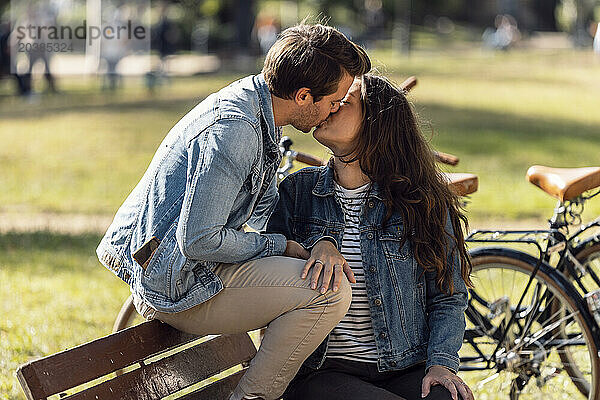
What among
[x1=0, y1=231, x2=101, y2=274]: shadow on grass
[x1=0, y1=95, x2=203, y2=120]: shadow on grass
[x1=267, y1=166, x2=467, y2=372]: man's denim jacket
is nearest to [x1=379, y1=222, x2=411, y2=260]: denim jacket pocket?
[x1=267, y1=166, x2=467, y2=372]: man's denim jacket

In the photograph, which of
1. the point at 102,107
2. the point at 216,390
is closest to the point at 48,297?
the point at 216,390

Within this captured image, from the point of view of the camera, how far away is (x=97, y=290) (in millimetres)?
6371

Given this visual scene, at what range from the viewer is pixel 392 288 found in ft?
10.2

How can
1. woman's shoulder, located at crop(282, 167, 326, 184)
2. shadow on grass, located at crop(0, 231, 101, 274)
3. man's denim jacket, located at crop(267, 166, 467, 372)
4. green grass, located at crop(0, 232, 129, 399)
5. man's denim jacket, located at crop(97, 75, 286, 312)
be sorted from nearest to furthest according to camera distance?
man's denim jacket, located at crop(97, 75, 286, 312) → man's denim jacket, located at crop(267, 166, 467, 372) → woman's shoulder, located at crop(282, 167, 326, 184) → green grass, located at crop(0, 232, 129, 399) → shadow on grass, located at crop(0, 231, 101, 274)

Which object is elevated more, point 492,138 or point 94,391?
point 94,391

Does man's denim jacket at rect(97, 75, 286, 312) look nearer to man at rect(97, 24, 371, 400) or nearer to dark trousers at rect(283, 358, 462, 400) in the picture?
man at rect(97, 24, 371, 400)

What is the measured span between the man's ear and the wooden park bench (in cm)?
88

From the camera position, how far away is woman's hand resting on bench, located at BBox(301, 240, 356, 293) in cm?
275

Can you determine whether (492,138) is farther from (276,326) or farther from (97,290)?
(276,326)

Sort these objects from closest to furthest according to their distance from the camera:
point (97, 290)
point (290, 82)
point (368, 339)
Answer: point (290, 82), point (368, 339), point (97, 290)

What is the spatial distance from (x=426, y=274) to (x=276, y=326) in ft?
2.26

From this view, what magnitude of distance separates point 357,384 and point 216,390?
519 millimetres

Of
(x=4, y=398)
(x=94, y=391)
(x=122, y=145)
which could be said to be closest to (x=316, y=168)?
(x=94, y=391)

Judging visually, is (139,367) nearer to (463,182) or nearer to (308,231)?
(308,231)
